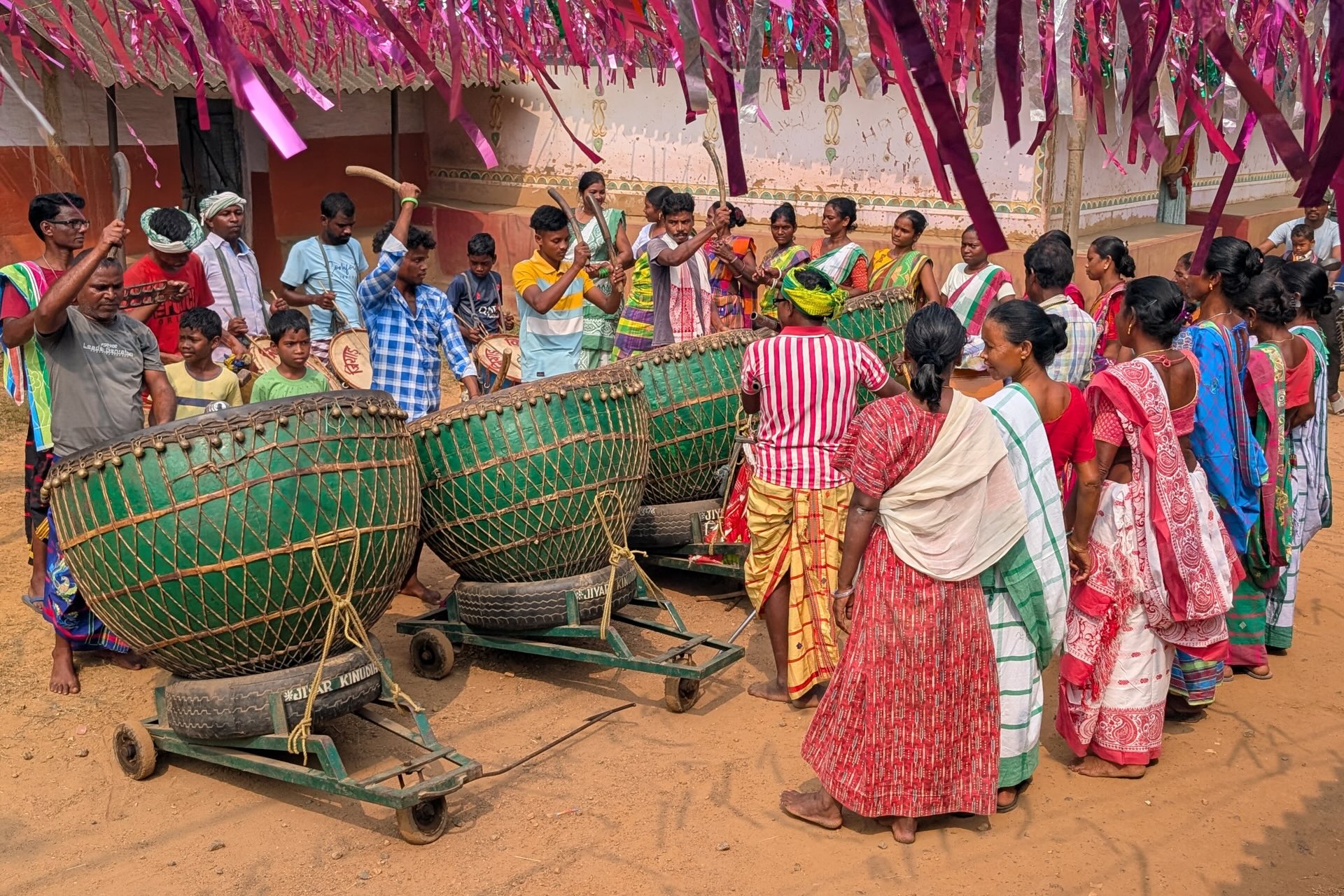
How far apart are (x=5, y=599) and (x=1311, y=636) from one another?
654 centimetres

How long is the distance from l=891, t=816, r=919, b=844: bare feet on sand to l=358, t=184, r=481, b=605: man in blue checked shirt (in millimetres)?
2833

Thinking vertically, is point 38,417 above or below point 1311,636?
above

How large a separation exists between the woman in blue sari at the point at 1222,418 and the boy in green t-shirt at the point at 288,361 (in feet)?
12.6

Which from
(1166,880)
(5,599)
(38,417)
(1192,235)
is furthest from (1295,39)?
(1192,235)

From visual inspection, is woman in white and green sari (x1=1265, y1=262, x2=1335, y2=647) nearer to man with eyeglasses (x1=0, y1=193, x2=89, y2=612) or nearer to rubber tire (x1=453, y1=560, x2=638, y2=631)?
rubber tire (x1=453, y1=560, x2=638, y2=631)

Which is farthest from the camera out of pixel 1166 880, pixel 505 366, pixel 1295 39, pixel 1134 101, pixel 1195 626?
pixel 505 366

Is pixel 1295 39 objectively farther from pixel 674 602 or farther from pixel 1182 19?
pixel 1182 19

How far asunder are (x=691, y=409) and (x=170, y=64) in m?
7.30

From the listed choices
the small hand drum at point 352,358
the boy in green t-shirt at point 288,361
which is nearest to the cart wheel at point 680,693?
the boy in green t-shirt at point 288,361

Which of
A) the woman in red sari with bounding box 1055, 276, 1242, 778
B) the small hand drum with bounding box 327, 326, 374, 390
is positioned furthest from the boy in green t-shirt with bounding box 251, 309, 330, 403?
the woman in red sari with bounding box 1055, 276, 1242, 778

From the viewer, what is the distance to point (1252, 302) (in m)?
5.28

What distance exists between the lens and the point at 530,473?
5.05 m

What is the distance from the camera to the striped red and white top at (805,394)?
4.90m

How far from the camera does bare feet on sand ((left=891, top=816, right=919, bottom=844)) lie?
4137 millimetres
